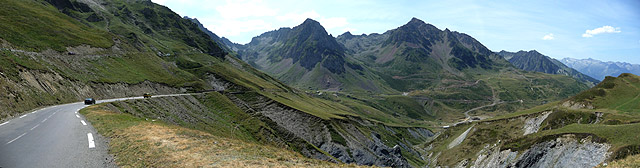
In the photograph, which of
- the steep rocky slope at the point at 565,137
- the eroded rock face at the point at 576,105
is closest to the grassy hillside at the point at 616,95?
the steep rocky slope at the point at 565,137

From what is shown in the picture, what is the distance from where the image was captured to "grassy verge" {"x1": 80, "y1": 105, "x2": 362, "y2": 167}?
742 inches

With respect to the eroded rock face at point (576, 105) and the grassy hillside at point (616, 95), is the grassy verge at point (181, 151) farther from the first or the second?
the eroded rock face at point (576, 105)

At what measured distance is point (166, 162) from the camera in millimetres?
18422

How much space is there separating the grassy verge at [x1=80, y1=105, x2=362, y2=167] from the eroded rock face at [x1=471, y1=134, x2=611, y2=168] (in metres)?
73.1

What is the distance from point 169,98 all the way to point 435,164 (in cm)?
12482

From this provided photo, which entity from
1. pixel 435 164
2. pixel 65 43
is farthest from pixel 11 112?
pixel 435 164

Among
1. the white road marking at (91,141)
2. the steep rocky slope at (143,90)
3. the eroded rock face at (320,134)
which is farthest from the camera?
the eroded rock face at (320,134)

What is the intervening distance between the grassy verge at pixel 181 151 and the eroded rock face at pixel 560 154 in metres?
73.1

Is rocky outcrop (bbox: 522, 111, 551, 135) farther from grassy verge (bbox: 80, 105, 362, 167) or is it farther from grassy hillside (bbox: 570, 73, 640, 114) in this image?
grassy verge (bbox: 80, 105, 362, 167)

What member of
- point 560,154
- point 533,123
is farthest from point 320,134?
point 533,123

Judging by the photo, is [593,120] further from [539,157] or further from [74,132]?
[74,132]

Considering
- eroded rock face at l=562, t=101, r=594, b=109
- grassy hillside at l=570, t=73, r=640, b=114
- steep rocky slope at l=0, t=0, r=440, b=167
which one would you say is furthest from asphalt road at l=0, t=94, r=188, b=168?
eroded rock face at l=562, t=101, r=594, b=109

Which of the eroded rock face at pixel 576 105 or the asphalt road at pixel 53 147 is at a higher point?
the asphalt road at pixel 53 147

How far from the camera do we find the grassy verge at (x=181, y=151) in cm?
1886
